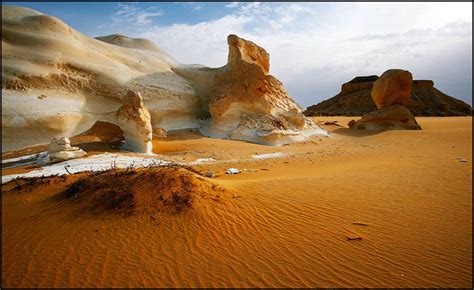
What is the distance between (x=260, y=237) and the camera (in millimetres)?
3865

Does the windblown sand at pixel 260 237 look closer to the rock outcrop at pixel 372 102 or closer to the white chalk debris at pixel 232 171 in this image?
the white chalk debris at pixel 232 171

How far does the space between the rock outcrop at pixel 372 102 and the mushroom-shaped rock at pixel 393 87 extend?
19.7 meters

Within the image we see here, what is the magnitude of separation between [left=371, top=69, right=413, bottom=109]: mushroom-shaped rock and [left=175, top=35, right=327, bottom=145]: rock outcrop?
6.13 m

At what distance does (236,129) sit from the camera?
1470 centimetres

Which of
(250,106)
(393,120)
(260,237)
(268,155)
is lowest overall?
(260,237)

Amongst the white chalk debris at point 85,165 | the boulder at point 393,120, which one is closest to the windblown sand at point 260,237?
the white chalk debris at point 85,165

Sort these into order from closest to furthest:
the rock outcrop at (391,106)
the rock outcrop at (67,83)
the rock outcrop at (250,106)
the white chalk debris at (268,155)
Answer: the white chalk debris at (268,155) < the rock outcrop at (67,83) < the rock outcrop at (250,106) < the rock outcrop at (391,106)

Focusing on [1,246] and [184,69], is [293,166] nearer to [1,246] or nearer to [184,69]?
[1,246]

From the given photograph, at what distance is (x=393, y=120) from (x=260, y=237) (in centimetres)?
1753

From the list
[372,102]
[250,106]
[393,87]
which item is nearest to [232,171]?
[250,106]

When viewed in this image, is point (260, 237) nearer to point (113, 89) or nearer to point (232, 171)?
point (232, 171)

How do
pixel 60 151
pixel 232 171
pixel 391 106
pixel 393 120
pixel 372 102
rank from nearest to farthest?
pixel 60 151, pixel 232 171, pixel 393 120, pixel 391 106, pixel 372 102

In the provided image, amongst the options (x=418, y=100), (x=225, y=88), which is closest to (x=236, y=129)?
(x=225, y=88)

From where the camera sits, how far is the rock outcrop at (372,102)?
1523 inches
